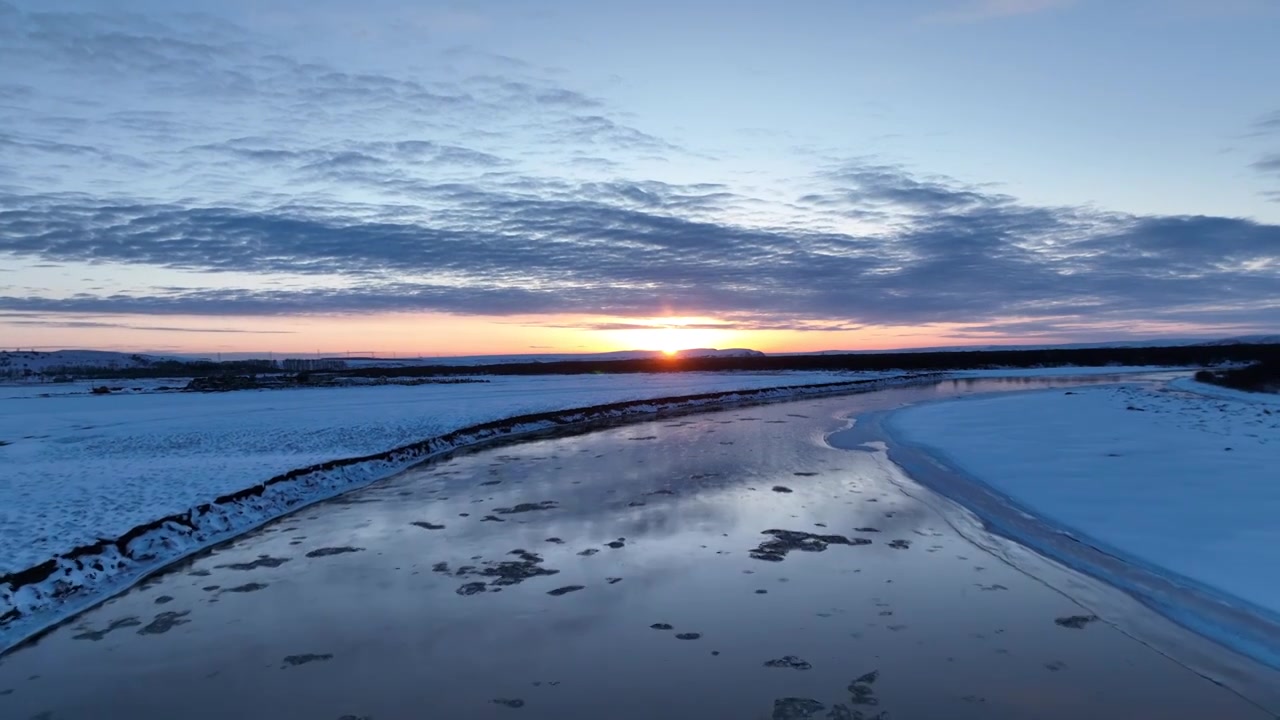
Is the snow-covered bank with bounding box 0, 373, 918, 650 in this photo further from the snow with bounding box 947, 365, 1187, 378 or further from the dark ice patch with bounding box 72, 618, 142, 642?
the snow with bounding box 947, 365, 1187, 378

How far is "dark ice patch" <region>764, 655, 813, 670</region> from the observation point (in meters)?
6.11

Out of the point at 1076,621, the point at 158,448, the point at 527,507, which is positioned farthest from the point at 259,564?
the point at 158,448

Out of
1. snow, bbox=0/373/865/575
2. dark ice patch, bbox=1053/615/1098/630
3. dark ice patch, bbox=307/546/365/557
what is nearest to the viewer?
dark ice patch, bbox=1053/615/1098/630

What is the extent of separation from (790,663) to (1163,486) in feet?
30.6

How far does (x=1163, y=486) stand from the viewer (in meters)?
12.2

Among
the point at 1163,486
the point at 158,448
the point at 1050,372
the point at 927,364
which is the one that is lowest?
the point at 158,448

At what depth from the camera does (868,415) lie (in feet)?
101

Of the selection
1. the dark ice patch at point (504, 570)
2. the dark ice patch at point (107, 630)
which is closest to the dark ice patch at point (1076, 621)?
the dark ice patch at point (504, 570)

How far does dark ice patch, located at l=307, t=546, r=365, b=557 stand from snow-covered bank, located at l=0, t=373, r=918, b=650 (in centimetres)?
182

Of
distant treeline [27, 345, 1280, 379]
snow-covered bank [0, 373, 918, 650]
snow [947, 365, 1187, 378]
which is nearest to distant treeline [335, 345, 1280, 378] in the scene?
distant treeline [27, 345, 1280, 379]

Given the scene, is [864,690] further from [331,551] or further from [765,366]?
[765,366]

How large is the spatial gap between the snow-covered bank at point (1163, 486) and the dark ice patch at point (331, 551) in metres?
8.90

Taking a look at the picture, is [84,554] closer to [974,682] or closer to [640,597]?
[640,597]

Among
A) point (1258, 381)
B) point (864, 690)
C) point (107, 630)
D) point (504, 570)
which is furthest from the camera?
point (1258, 381)
